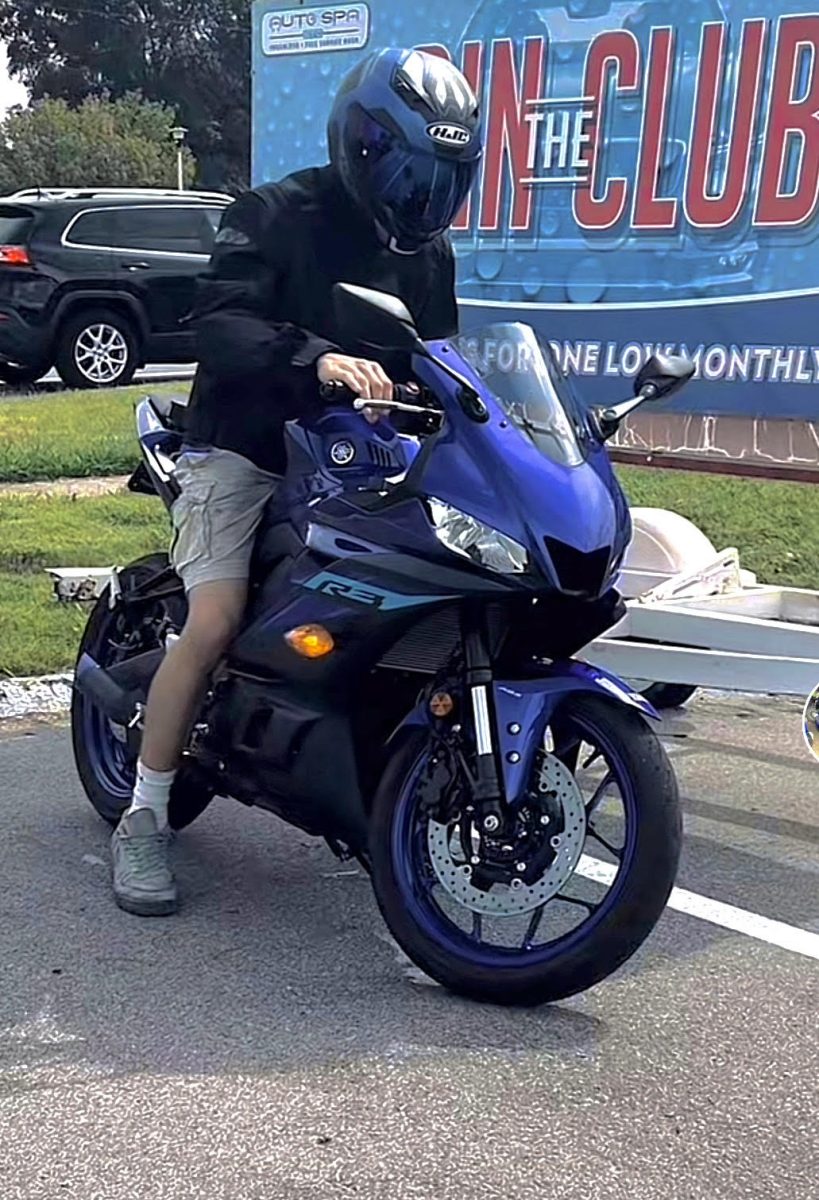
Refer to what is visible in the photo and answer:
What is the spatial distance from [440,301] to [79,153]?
3671 centimetres

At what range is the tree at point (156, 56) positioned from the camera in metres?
50.7

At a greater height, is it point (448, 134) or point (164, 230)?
point (448, 134)

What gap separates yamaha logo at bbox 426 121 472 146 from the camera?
12.1 feet

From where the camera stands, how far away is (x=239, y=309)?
3.94 meters

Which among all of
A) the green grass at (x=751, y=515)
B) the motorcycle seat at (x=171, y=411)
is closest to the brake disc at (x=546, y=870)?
the motorcycle seat at (x=171, y=411)

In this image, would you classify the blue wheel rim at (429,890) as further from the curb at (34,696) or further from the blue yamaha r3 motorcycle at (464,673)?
the curb at (34,696)

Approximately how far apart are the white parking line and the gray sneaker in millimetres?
1071

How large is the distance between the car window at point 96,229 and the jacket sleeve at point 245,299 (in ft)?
40.7

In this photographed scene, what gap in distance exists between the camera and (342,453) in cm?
391

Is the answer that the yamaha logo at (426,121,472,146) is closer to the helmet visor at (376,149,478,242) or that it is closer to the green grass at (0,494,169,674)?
the helmet visor at (376,149,478,242)

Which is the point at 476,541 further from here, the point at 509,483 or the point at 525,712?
the point at 525,712

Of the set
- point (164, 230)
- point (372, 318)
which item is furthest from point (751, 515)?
point (164, 230)

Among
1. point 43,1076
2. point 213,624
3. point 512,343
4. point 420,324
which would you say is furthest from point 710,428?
point 43,1076

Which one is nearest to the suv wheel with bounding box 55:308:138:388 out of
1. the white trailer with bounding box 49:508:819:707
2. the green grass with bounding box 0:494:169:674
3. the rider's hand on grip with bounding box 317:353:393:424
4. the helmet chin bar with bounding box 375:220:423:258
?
the green grass with bounding box 0:494:169:674
